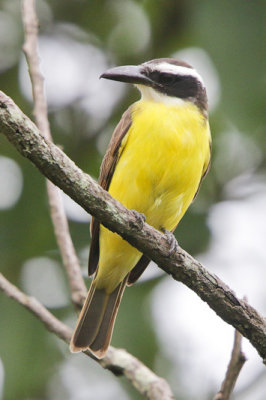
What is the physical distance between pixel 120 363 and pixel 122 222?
1270 mm

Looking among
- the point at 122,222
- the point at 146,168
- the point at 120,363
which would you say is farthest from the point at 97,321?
the point at 122,222

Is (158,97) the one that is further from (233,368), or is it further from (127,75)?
(233,368)

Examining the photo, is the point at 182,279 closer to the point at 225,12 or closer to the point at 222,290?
the point at 222,290

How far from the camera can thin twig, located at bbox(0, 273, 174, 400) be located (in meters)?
4.13

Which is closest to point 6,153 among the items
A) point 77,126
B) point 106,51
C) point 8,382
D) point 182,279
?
point 77,126

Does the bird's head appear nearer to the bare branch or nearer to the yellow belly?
the yellow belly

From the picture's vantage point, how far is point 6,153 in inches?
224

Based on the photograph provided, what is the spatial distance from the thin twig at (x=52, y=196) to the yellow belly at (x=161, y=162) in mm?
372

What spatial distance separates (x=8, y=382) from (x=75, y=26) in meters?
3.11

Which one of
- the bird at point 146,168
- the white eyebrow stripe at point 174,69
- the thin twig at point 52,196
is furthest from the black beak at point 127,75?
the thin twig at point 52,196

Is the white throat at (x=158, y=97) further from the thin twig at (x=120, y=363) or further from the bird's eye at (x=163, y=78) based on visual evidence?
the thin twig at (x=120, y=363)

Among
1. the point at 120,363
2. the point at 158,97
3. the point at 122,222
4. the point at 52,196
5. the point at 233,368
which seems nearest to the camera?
the point at 122,222

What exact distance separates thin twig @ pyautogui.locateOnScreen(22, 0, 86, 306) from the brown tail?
225 mm

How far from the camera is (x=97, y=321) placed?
488 centimetres
